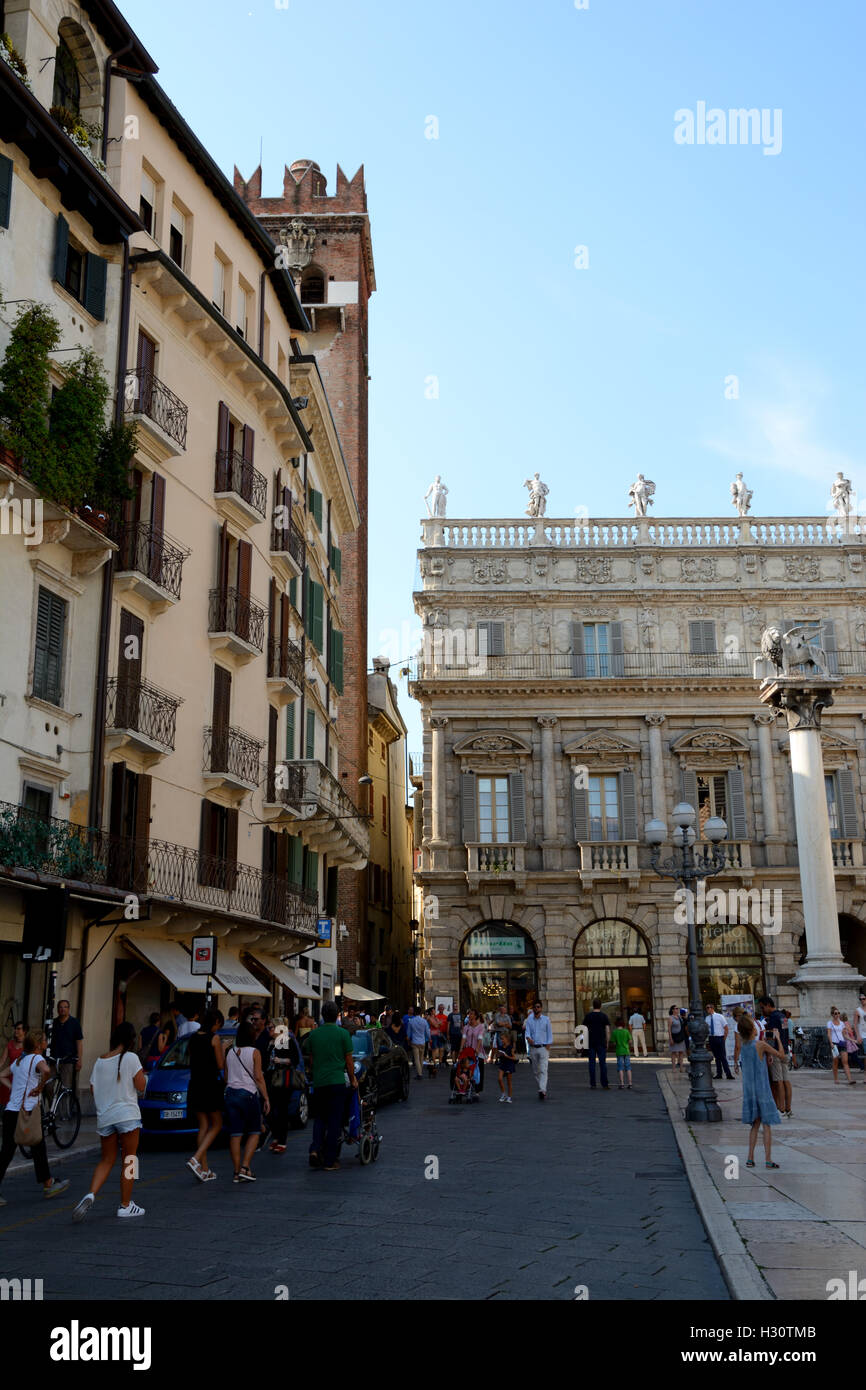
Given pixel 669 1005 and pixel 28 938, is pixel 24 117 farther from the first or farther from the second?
pixel 669 1005

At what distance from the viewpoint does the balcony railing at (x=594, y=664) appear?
45.8 meters

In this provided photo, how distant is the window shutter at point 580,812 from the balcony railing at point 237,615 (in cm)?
1901

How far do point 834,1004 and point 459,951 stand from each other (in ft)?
52.2

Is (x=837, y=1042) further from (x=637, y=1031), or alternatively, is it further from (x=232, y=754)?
(x=232, y=754)

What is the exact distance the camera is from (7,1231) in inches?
402

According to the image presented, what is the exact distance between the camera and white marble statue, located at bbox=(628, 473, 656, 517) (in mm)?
47906

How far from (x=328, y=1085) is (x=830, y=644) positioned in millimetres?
36356

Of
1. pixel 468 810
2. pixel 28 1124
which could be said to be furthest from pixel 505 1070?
pixel 468 810

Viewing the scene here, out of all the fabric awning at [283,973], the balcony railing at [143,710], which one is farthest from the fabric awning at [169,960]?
the fabric awning at [283,973]

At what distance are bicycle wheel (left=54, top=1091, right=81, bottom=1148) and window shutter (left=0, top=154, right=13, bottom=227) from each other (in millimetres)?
12617

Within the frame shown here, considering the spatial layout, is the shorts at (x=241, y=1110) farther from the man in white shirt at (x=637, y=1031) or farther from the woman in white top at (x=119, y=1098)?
the man in white shirt at (x=637, y=1031)

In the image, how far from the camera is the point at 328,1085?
14.0 m

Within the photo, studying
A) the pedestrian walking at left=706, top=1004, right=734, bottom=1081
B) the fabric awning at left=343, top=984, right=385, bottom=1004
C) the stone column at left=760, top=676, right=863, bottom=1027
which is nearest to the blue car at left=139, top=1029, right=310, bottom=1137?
the pedestrian walking at left=706, top=1004, right=734, bottom=1081

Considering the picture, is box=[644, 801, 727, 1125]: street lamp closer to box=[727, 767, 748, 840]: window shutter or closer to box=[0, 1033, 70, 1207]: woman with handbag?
box=[0, 1033, 70, 1207]: woman with handbag
